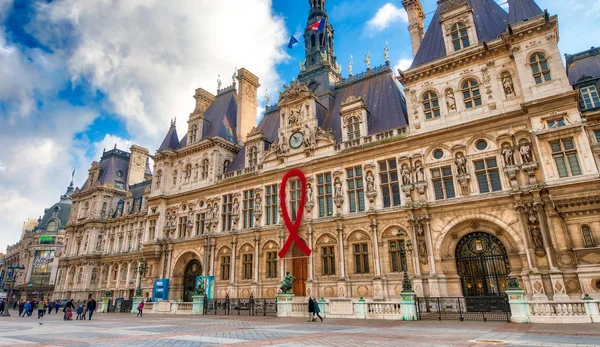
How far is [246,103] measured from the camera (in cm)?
4372

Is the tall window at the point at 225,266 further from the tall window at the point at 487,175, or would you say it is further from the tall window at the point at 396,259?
the tall window at the point at 487,175

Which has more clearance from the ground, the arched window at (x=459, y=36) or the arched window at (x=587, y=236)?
the arched window at (x=459, y=36)

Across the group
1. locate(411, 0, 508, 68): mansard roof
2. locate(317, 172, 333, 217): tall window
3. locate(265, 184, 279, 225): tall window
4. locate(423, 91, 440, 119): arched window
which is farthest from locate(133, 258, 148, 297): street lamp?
locate(411, 0, 508, 68): mansard roof

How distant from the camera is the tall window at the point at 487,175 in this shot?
73.7 feet

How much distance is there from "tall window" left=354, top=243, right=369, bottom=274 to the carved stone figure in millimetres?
13756

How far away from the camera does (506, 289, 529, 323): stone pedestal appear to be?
1514 centimetres

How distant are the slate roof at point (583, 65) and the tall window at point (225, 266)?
31468mm

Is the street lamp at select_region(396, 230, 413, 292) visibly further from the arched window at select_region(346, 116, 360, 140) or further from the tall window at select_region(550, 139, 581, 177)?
the tall window at select_region(550, 139, 581, 177)

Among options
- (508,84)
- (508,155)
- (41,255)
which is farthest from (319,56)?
(41,255)

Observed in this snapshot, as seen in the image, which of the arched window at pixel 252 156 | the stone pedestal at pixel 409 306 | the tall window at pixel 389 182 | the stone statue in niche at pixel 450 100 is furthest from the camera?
the arched window at pixel 252 156

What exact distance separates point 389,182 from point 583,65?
19.2 metres

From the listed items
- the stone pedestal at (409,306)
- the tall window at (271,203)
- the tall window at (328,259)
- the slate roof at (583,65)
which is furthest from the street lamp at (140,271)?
the slate roof at (583,65)

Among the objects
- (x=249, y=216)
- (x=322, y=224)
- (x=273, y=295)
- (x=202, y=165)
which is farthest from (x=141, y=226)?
(x=322, y=224)

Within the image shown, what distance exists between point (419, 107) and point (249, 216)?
17155 millimetres
